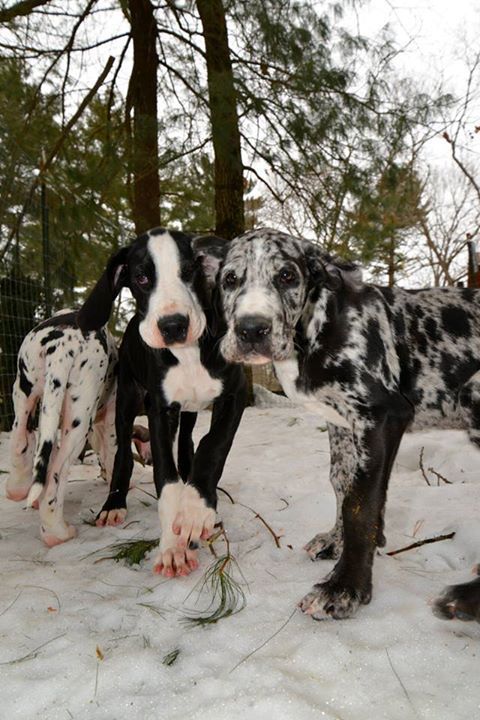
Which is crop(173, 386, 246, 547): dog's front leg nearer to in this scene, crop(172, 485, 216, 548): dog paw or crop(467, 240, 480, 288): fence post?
crop(172, 485, 216, 548): dog paw

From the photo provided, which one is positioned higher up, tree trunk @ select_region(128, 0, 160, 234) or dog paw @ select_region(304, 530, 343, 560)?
tree trunk @ select_region(128, 0, 160, 234)

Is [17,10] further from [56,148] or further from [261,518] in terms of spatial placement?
[261,518]

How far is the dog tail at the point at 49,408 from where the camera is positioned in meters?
3.13

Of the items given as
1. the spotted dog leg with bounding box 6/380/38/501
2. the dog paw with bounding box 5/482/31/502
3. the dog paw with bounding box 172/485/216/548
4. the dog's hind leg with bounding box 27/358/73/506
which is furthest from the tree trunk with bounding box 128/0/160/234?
the dog paw with bounding box 172/485/216/548

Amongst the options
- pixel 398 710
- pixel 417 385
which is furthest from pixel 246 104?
pixel 398 710

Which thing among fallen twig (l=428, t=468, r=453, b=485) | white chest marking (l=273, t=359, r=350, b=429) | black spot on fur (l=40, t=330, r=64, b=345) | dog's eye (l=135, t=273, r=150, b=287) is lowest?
fallen twig (l=428, t=468, r=453, b=485)

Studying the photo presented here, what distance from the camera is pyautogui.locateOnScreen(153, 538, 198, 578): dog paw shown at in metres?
2.66

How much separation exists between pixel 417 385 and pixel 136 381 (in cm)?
180

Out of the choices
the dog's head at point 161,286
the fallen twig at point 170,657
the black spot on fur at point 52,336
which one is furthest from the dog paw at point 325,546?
the black spot on fur at point 52,336

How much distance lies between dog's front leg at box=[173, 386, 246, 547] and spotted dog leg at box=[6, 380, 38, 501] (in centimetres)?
126

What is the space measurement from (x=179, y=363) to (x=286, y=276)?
2.97ft

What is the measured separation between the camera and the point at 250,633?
2.10 m

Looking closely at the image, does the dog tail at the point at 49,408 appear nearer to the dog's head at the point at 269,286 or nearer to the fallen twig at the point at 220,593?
the fallen twig at the point at 220,593

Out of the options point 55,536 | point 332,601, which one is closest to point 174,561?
point 332,601
